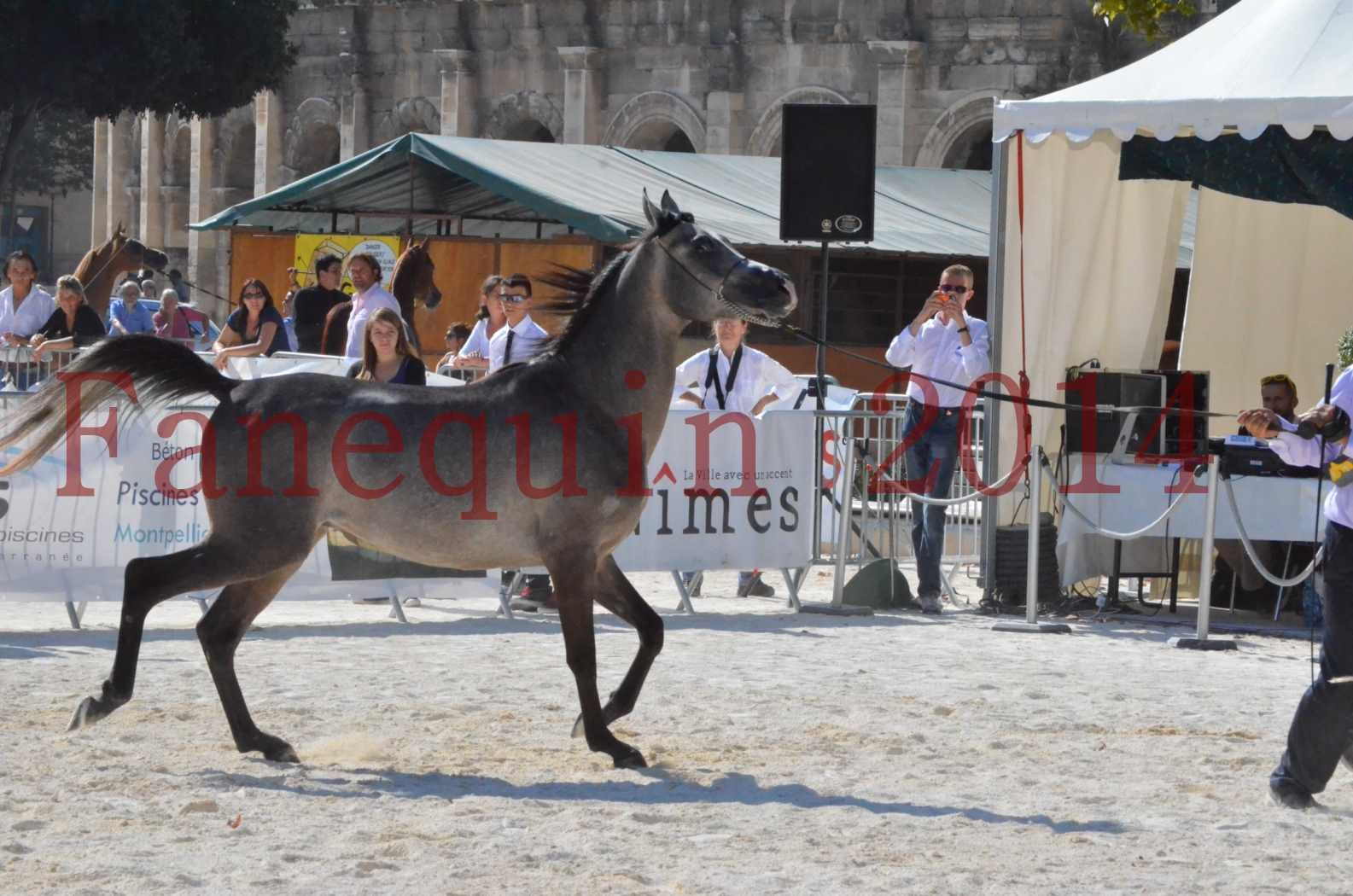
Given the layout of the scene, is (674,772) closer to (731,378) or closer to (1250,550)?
(1250,550)

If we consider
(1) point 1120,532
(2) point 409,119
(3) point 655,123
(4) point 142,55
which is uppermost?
(4) point 142,55

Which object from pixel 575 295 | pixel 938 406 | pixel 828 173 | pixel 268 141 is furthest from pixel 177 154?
pixel 575 295

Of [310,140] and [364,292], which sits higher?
[310,140]

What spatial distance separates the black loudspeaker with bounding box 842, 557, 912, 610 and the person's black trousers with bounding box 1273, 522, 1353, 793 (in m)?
6.37

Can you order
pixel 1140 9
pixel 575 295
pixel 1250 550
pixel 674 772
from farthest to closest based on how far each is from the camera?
1. pixel 1140 9
2. pixel 1250 550
3. pixel 575 295
4. pixel 674 772

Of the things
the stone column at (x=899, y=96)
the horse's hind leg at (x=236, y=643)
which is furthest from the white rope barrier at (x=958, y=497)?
the stone column at (x=899, y=96)

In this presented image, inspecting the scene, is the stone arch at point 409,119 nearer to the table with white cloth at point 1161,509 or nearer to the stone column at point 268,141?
the stone column at point 268,141

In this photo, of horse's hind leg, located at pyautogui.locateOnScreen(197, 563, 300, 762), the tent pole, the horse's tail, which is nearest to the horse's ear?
the horse's tail

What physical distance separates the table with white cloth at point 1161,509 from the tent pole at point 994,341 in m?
0.44

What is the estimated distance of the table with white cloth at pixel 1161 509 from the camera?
1271 centimetres

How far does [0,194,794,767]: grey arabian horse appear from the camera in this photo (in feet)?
26.3

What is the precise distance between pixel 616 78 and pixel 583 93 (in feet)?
2.12

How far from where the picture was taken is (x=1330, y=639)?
7.27 meters

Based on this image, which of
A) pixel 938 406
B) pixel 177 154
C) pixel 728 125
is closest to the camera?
pixel 938 406
